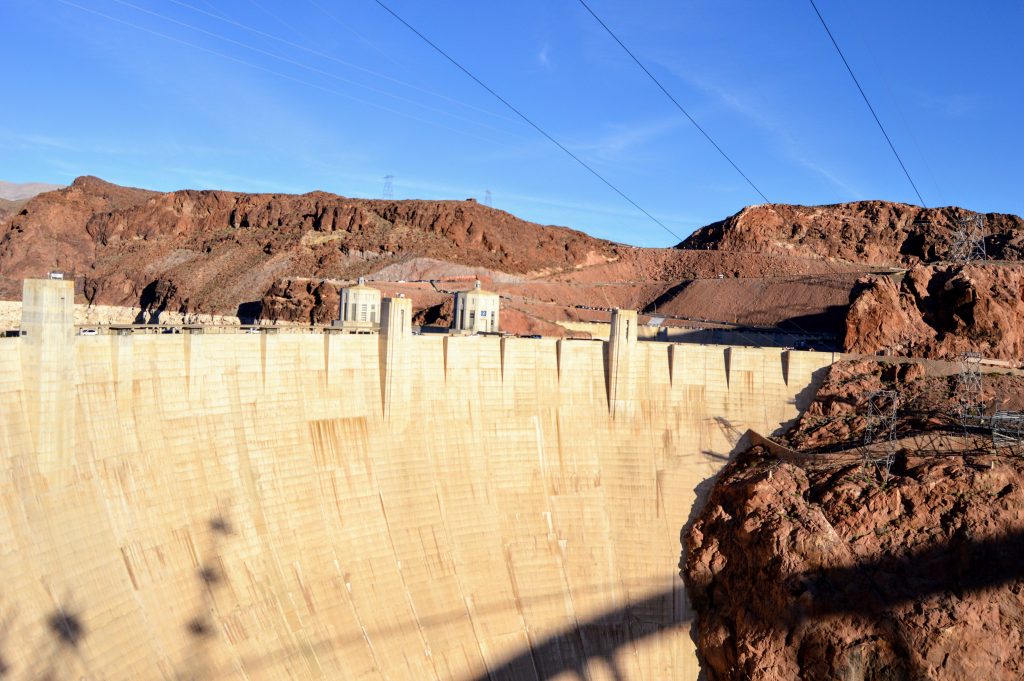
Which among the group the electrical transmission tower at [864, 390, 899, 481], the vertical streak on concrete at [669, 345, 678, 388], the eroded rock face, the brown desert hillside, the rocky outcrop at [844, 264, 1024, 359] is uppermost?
the brown desert hillside

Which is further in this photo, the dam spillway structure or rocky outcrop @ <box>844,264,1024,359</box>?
rocky outcrop @ <box>844,264,1024,359</box>

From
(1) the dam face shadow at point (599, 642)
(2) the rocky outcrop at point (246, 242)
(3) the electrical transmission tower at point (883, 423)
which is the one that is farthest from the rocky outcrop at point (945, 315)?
(2) the rocky outcrop at point (246, 242)

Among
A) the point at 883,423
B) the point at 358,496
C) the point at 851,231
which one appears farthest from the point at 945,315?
the point at 851,231

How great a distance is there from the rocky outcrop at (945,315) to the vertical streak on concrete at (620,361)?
36.6 feet

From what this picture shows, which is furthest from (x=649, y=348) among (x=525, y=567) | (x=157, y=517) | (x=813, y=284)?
(x=813, y=284)

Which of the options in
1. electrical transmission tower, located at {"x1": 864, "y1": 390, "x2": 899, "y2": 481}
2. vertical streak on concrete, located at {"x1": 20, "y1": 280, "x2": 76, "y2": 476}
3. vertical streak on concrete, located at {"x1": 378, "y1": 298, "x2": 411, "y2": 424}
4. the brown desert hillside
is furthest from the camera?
the brown desert hillside

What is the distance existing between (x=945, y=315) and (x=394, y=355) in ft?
79.6

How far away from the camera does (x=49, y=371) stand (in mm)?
17547

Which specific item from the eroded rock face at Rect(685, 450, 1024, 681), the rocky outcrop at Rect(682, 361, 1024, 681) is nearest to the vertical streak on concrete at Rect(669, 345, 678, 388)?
the rocky outcrop at Rect(682, 361, 1024, 681)

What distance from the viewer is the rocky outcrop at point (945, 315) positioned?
A: 1246 inches

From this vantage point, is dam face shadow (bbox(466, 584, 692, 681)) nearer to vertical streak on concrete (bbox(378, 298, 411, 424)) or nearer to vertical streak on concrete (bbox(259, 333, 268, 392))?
vertical streak on concrete (bbox(378, 298, 411, 424))

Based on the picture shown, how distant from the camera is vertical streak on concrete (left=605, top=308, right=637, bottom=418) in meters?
29.1

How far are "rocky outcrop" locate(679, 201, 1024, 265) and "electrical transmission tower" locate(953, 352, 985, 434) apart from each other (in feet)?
150

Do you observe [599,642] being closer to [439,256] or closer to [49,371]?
[49,371]
